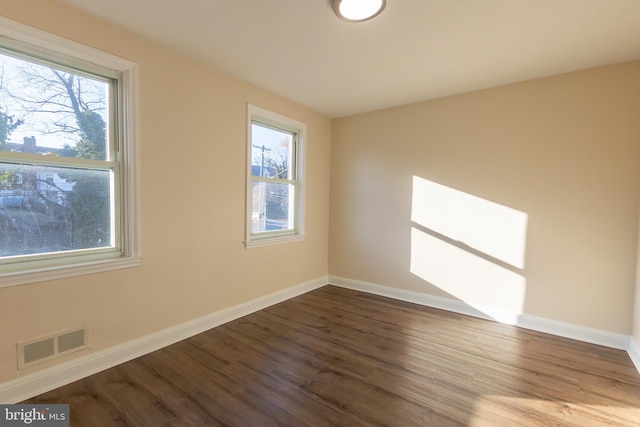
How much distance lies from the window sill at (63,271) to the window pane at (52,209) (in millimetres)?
154

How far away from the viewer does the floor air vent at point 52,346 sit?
1821mm

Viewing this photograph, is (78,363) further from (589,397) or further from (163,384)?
(589,397)

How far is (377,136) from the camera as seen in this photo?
157 inches

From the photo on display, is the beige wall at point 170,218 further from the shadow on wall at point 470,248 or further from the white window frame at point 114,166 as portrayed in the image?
the shadow on wall at point 470,248

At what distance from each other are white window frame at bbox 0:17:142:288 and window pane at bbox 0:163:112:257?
0.07 meters

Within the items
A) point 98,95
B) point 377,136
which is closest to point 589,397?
point 377,136

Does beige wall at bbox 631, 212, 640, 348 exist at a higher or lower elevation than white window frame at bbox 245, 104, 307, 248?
lower

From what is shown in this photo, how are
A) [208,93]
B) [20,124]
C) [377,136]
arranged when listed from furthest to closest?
[377,136]
[208,93]
[20,124]

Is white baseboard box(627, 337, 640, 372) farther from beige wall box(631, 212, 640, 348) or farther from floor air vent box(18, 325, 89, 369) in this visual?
floor air vent box(18, 325, 89, 369)

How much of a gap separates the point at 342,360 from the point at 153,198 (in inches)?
79.0

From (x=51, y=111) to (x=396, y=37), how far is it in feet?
8.09

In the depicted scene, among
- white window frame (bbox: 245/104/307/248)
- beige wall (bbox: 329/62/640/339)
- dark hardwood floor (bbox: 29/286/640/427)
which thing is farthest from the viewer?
white window frame (bbox: 245/104/307/248)

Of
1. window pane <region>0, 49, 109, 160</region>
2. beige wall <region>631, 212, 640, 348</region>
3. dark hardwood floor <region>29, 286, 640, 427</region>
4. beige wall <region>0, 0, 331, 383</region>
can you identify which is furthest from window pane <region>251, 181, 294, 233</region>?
beige wall <region>631, 212, 640, 348</region>

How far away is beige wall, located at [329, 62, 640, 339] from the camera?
2621mm
